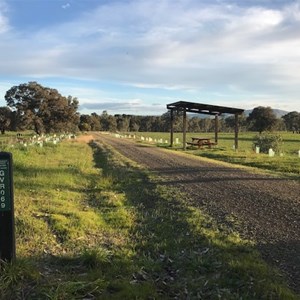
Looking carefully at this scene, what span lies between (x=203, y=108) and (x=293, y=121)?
111829mm

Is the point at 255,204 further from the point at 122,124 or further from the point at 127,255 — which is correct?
the point at 122,124

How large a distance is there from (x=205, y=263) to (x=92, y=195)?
5.60 m

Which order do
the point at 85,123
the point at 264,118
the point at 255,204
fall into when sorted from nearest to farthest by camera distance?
the point at 255,204 → the point at 264,118 → the point at 85,123

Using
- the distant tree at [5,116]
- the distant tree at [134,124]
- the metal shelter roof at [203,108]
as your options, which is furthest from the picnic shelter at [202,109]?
the distant tree at [134,124]

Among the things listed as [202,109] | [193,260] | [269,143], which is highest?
[202,109]

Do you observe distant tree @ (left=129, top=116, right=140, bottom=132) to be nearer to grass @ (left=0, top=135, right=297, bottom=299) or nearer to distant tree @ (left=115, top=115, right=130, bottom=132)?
distant tree @ (left=115, top=115, right=130, bottom=132)

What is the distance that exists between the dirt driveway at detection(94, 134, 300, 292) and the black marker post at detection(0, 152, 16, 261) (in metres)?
2.90

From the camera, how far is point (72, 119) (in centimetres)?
7288

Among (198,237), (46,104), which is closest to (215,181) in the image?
(198,237)

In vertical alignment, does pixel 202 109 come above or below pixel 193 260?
above

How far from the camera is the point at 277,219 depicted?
296 inches

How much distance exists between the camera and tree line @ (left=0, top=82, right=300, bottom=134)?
6800 centimetres

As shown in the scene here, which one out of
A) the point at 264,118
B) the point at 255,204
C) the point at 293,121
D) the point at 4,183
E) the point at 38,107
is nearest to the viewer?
the point at 4,183

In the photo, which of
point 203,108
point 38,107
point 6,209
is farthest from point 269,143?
point 38,107
